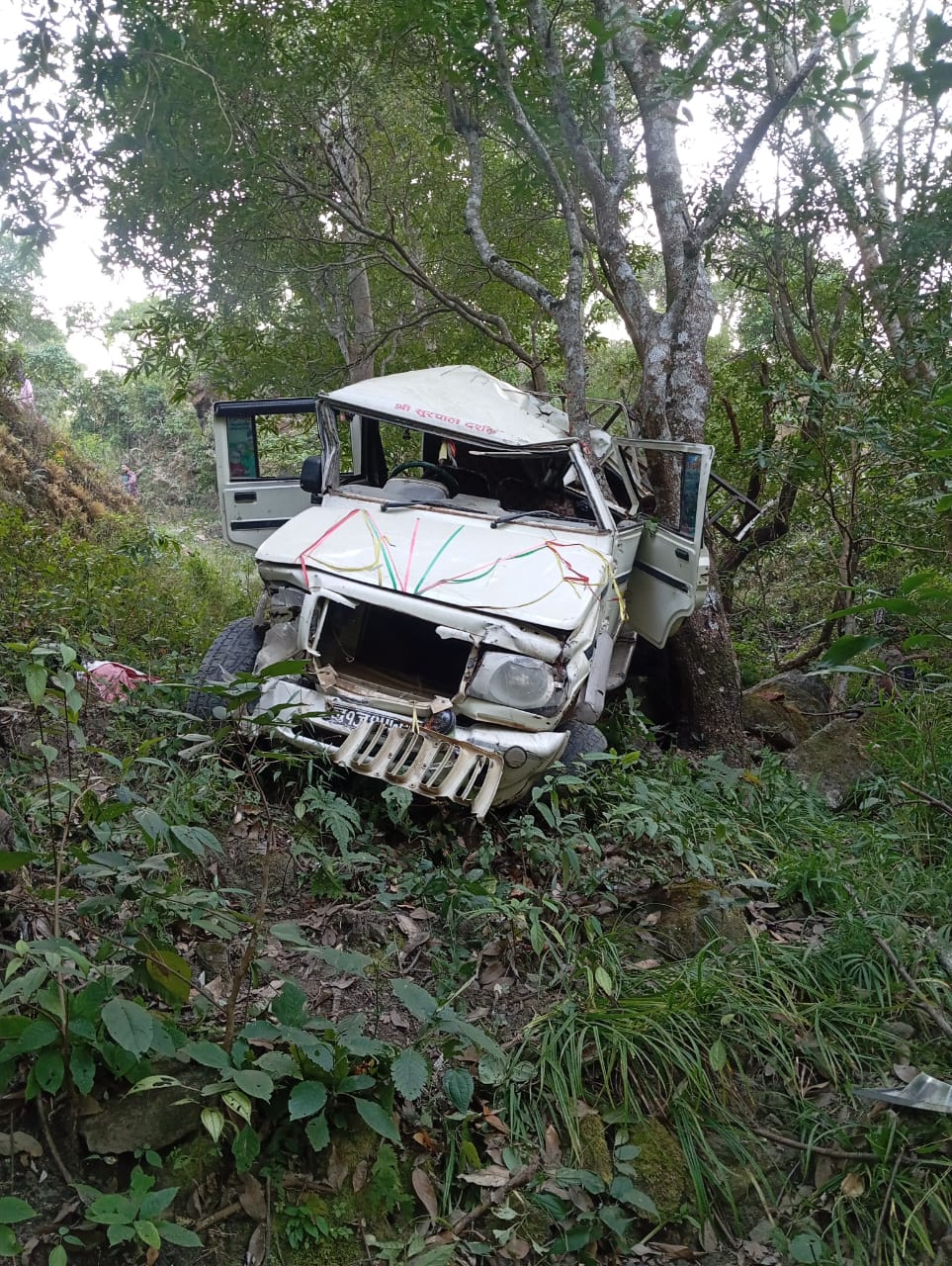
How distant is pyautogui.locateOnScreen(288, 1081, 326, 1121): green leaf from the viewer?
2.07 meters

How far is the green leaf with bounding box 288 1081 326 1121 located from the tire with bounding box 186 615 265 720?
7.60 feet

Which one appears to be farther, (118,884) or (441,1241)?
(118,884)

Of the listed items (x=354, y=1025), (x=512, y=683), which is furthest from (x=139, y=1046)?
(x=512, y=683)

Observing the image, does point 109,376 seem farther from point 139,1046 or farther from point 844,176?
point 139,1046

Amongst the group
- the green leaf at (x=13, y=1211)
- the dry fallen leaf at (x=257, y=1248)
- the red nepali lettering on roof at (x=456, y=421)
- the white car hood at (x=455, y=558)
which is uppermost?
the red nepali lettering on roof at (x=456, y=421)

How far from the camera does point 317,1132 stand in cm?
211

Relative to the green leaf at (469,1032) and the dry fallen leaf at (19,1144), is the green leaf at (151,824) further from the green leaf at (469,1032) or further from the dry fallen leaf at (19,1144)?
the green leaf at (469,1032)

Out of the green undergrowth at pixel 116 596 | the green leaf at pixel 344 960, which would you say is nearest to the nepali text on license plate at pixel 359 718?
the green undergrowth at pixel 116 596

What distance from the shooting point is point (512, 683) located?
3.91m

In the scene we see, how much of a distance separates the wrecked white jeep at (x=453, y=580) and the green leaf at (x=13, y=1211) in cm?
104

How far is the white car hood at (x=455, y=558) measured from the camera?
4.18 metres

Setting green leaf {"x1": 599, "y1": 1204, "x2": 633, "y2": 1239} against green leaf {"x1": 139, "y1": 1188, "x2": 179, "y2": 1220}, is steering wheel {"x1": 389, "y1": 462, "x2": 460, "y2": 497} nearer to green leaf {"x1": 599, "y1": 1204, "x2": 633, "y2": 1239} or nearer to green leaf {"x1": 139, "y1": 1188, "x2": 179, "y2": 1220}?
green leaf {"x1": 599, "y1": 1204, "x2": 633, "y2": 1239}

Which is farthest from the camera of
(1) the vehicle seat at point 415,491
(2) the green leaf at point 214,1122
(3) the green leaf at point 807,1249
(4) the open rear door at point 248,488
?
(4) the open rear door at point 248,488

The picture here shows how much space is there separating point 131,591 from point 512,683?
10.6 feet
